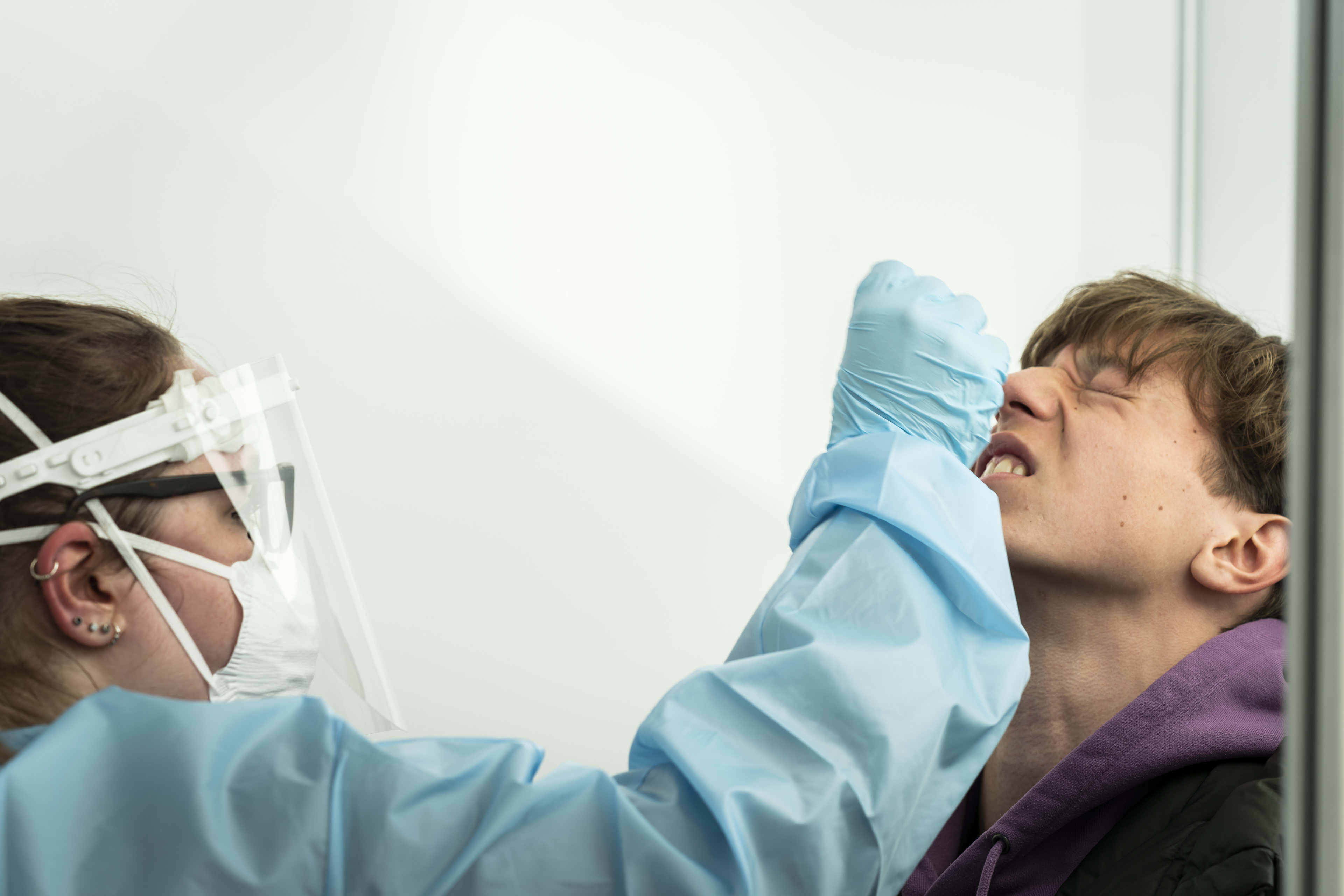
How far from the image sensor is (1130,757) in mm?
1203

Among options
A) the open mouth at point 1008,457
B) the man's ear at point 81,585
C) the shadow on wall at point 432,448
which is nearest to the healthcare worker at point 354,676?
the man's ear at point 81,585

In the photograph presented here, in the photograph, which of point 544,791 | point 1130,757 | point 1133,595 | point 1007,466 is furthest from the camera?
point 1007,466

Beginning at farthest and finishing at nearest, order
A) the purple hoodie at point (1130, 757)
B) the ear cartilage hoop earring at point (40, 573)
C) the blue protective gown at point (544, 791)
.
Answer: the purple hoodie at point (1130, 757) → the ear cartilage hoop earring at point (40, 573) → the blue protective gown at point (544, 791)

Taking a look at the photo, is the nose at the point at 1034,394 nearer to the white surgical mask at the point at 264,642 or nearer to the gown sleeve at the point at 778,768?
the gown sleeve at the point at 778,768

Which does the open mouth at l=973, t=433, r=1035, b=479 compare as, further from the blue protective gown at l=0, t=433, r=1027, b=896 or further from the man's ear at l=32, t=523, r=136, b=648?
the man's ear at l=32, t=523, r=136, b=648

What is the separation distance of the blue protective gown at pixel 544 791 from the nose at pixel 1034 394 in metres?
0.61

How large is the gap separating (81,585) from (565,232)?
123 cm

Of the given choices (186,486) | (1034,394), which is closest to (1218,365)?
(1034,394)

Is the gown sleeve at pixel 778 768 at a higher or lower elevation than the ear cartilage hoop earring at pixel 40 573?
lower

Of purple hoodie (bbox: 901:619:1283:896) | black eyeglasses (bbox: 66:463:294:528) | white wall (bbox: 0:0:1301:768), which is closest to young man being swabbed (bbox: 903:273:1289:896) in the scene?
purple hoodie (bbox: 901:619:1283:896)

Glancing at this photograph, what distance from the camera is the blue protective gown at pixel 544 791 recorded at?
0.80 m

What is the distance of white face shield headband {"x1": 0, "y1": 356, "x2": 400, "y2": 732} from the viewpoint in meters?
0.99

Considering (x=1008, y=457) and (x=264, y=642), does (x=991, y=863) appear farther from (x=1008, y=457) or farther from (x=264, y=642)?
(x=264, y=642)

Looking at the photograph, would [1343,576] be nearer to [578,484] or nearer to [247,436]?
[247,436]
